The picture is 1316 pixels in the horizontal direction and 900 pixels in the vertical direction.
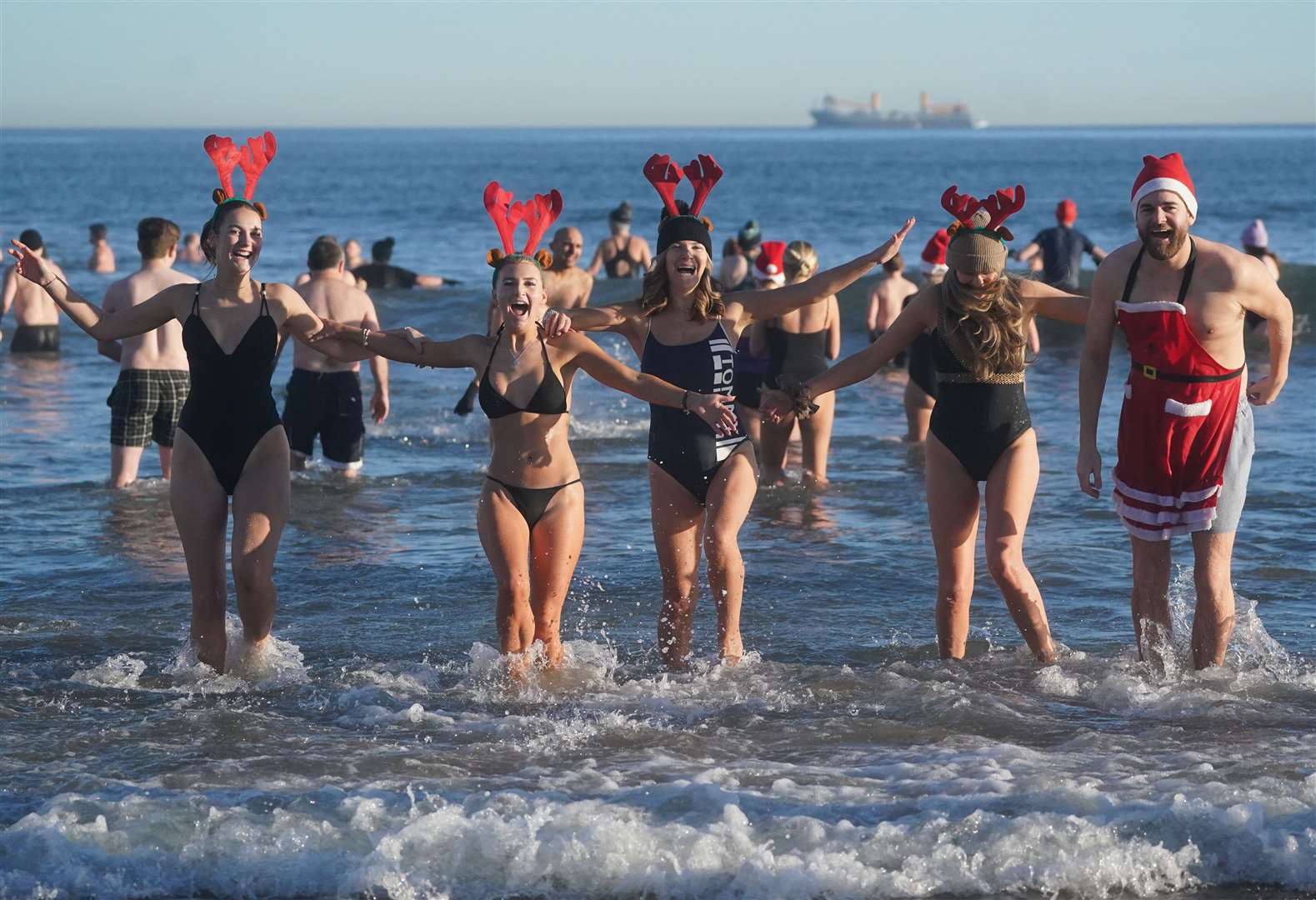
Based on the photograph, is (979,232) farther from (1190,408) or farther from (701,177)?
(701,177)

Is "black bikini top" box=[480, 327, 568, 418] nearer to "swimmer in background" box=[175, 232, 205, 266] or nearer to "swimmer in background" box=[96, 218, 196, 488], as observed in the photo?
"swimmer in background" box=[96, 218, 196, 488]

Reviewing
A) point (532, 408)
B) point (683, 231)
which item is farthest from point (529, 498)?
point (683, 231)

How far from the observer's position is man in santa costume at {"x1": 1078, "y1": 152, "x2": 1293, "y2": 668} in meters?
5.76

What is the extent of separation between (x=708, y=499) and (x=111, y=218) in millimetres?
53904

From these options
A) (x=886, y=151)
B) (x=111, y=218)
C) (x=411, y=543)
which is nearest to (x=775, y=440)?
(x=411, y=543)

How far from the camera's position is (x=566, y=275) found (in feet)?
36.9

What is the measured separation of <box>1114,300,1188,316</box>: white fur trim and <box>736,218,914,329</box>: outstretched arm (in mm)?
953

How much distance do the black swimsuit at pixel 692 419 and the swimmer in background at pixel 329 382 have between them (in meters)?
→ 4.29

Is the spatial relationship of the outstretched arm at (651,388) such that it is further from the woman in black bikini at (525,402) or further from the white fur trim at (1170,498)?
the white fur trim at (1170,498)

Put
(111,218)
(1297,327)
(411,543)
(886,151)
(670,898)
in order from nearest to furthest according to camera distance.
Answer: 1. (670,898)
2. (411,543)
3. (1297,327)
4. (111,218)
5. (886,151)

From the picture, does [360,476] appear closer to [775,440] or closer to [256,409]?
[775,440]

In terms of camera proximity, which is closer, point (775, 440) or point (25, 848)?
point (25, 848)

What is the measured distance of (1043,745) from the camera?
5.91 m

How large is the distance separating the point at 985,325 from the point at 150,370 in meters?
6.16
